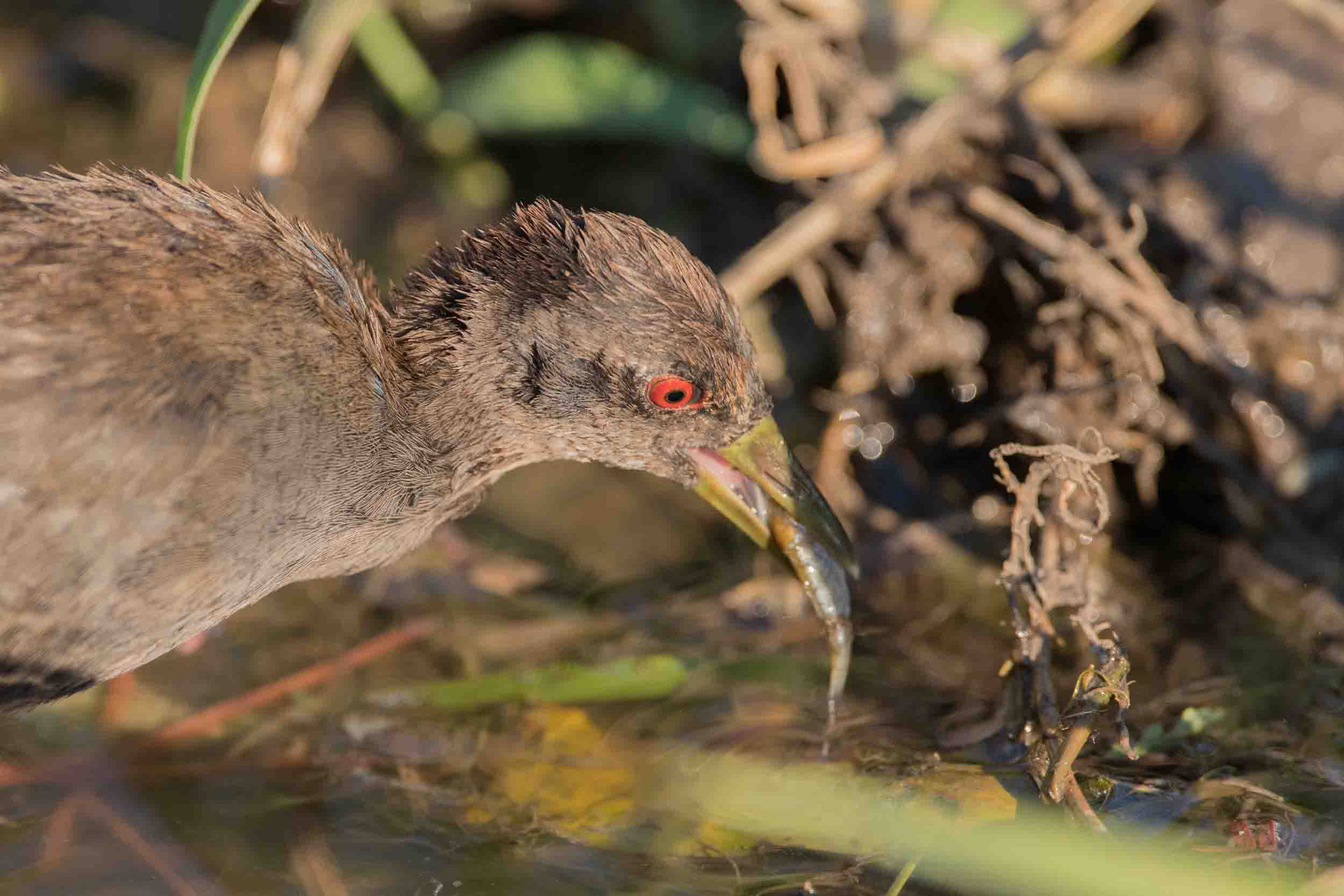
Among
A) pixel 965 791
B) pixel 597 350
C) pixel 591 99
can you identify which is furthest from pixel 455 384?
pixel 591 99

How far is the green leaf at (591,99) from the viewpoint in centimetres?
552

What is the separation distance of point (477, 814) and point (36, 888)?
3.51ft

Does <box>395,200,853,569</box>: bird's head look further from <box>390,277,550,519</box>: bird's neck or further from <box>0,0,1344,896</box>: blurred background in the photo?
<box>0,0,1344,896</box>: blurred background

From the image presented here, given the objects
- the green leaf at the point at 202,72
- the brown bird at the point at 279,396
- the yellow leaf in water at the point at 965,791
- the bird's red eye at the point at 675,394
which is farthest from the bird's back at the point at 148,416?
the yellow leaf in water at the point at 965,791

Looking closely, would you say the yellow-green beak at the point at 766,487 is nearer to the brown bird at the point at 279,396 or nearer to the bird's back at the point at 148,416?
the brown bird at the point at 279,396

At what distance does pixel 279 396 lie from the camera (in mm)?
3207

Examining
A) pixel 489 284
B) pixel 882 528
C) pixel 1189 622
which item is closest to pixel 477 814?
pixel 489 284

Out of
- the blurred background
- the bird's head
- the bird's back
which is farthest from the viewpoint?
the blurred background

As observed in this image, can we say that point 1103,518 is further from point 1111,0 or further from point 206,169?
point 206,169

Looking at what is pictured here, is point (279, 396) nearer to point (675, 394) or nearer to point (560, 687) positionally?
point (675, 394)

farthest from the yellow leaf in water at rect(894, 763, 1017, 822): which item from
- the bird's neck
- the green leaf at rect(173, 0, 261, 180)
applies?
the green leaf at rect(173, 0, 261, 180)

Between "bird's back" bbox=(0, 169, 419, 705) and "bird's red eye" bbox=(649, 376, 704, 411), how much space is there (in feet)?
2.29

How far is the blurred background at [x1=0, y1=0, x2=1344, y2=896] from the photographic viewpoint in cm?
372

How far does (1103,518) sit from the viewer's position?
11.8 ft
